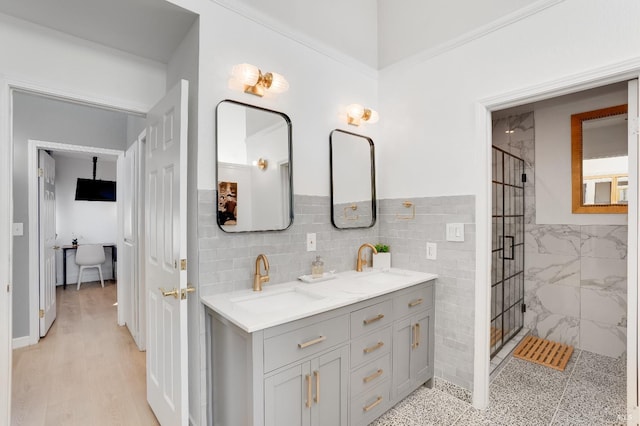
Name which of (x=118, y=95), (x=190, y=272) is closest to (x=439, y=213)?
(x=190, y=272)

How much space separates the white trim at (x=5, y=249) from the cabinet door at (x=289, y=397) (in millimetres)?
1611

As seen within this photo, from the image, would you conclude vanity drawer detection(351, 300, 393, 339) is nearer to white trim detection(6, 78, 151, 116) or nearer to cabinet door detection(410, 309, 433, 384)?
cabinet door detection(410, 309, 433, 384)

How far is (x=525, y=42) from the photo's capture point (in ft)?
6.51

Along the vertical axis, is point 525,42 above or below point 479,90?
above

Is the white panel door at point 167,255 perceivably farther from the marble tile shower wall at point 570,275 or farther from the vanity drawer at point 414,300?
the marble tile shower wall at point 570,275

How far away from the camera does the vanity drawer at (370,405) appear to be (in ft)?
5.81

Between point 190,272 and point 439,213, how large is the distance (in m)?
1.83

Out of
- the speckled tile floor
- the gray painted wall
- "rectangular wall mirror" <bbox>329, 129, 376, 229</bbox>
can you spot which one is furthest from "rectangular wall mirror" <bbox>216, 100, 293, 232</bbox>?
the gray painted wall

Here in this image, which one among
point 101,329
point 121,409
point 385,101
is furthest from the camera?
point 101,329

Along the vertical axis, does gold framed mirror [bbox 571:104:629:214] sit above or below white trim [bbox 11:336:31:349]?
above

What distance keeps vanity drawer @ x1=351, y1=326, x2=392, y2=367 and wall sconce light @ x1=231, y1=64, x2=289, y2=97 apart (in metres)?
1.67

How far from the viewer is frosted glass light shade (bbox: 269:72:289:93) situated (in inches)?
79.4

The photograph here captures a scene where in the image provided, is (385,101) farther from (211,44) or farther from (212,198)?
(212,198)

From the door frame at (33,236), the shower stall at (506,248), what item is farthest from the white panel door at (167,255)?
the shower stall at (506,248)
